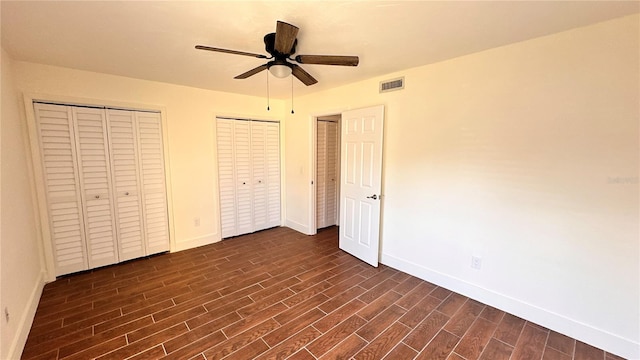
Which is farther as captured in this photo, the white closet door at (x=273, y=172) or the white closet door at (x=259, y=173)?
the white closet door at (x=273, y=172)

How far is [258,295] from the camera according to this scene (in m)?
2.66

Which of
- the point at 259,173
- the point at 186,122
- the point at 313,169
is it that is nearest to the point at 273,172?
the point at 259,173

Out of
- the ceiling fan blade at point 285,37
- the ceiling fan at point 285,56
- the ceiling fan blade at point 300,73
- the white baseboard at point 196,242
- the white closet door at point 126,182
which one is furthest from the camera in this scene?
the white baseboard at point 196,242

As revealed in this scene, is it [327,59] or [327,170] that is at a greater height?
[327,59]

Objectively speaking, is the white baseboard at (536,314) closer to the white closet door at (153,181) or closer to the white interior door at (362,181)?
the white interior door at (362,181)

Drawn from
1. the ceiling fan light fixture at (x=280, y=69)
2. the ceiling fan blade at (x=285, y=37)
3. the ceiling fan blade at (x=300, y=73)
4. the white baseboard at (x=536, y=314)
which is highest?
the ceiling fan blade at (x=285, y=37)

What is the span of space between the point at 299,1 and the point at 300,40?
55cm

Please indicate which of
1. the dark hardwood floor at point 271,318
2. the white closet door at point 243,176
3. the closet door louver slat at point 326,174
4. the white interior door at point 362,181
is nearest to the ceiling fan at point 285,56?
the white interior door at point 362,181

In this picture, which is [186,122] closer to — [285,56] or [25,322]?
[285,56]

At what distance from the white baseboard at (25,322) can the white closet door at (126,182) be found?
33.0 inches

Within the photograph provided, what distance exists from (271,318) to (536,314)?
2.32 metres

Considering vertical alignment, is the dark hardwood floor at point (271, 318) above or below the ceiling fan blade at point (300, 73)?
below

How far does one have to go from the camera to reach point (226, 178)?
4160 mm

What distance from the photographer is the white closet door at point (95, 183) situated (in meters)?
2.99
